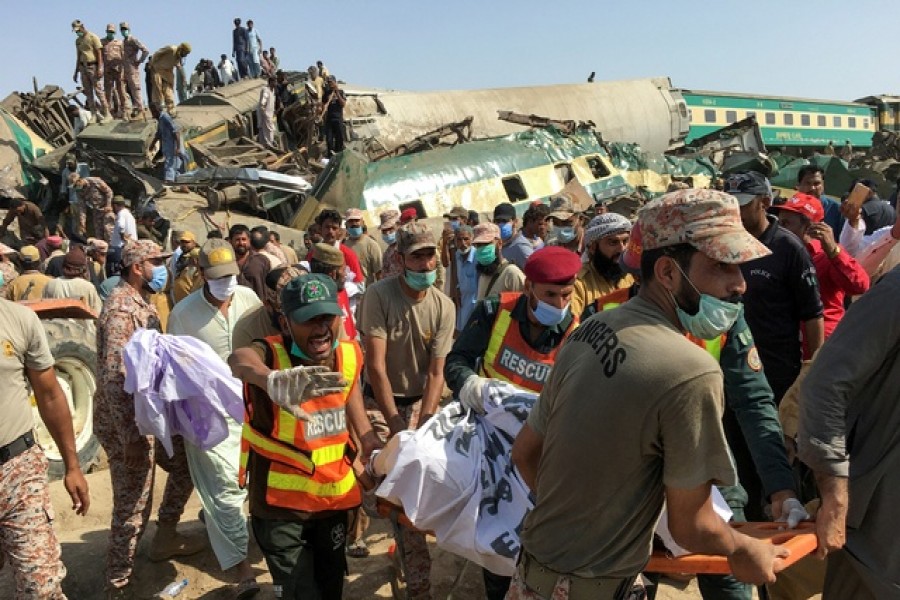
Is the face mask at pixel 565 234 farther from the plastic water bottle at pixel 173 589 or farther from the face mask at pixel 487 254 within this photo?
the plastic water bottle at pixel 173 589

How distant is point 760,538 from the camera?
2322 millimetres

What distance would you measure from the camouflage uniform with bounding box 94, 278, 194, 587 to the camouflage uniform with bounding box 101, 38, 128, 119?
16.5 metres

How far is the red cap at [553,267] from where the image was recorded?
3.50m

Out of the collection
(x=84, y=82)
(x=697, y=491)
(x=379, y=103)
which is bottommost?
(x=697, y=491)

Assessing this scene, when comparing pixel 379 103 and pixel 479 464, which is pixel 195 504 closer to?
pixel 479 464

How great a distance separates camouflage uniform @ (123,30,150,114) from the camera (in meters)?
18.7

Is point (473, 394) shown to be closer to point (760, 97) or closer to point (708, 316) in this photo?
point (708, 316)

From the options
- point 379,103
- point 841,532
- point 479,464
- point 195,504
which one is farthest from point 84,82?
point 841,532

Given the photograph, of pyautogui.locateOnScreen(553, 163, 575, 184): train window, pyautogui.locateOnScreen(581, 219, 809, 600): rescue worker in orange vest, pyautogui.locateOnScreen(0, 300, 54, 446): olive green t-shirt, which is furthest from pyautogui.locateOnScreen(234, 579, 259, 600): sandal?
pyautogui.locateOnScreen(553, 163, 575, 184): train window

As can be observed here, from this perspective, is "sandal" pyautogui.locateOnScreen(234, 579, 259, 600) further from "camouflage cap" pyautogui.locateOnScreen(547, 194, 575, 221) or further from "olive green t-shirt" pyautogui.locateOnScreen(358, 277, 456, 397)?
"camouflage cap" pyautogui.locateOnScreen(547, 194, 575, 221)

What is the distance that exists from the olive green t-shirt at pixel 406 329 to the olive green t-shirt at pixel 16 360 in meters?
1.82

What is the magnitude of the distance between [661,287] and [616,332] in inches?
8.4

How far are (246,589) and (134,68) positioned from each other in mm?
17603

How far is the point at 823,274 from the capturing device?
5.11m
